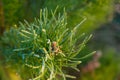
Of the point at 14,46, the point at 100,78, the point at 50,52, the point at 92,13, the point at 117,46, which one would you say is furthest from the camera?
the point at 117,46

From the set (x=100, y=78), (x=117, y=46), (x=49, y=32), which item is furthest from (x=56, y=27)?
(x=117, y=46)

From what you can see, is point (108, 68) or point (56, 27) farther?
point (108, 68)

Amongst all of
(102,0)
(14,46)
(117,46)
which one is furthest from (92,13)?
(117,46)

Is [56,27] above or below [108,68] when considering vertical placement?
above

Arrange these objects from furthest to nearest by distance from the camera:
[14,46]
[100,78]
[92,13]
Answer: [100,78], [92,13], [14,46]

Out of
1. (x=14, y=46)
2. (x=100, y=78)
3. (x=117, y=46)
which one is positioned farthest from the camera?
(x=117, y=46)

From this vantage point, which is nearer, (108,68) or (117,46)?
(108,68)

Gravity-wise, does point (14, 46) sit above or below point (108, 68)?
above

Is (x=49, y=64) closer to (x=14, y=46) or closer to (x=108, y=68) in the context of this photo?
(x=14, y=46)

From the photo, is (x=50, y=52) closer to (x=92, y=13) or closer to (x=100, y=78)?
(x=92, y=13)
